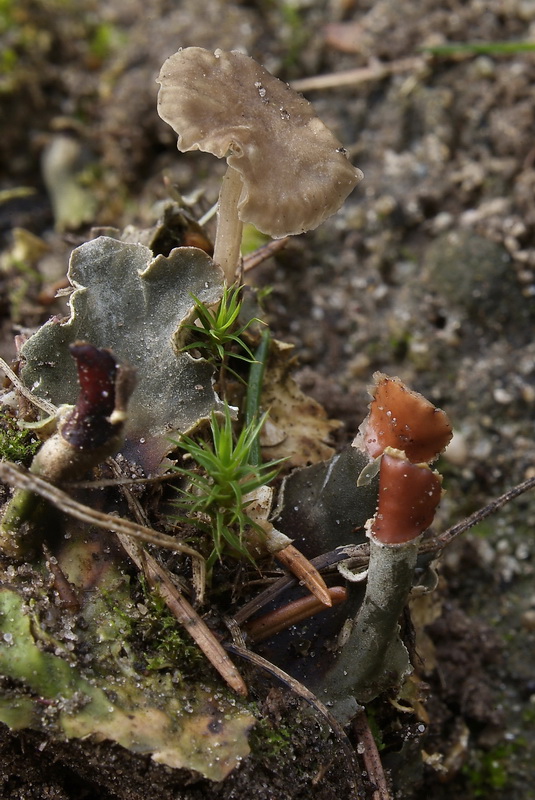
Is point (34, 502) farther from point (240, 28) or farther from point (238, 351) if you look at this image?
point (240, 28)

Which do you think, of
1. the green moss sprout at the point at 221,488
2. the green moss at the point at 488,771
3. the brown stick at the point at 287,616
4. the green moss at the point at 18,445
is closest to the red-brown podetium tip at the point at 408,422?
the green moss sprout at the point at 221,488

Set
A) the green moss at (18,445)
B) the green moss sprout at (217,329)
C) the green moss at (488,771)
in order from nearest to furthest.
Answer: the green moss at (18,445), the green moss sprout at (217,329), the green moss at (488,771)

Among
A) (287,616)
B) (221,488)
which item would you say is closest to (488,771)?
(287,616)

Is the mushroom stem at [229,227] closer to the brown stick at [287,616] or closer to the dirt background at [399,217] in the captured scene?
the dirt background at [399,217]

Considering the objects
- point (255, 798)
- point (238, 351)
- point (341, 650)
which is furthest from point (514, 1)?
point (255, 798)

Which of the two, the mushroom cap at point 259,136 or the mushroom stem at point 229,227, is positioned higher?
the mushroom cap at point 259,136
